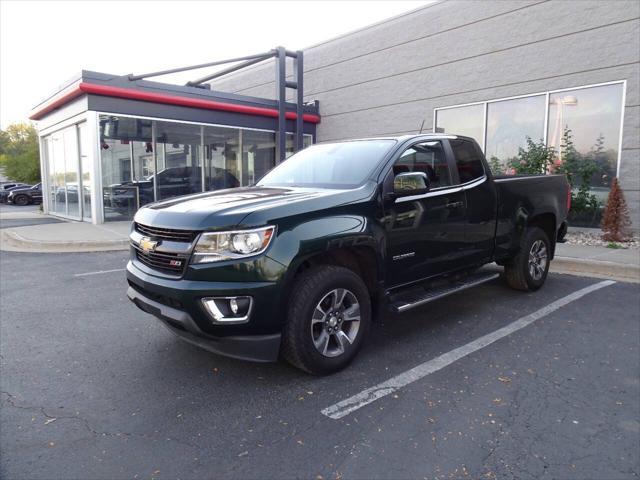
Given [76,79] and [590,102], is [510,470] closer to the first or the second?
[590,102]

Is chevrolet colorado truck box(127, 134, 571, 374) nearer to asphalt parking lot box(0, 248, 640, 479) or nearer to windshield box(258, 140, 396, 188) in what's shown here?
windshield box(258, 140, 396, 188)

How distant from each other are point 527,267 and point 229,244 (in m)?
4.10

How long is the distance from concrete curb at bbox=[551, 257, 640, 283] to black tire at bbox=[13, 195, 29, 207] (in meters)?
29.7

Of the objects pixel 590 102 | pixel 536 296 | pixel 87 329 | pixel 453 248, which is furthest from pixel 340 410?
pixel 590 102

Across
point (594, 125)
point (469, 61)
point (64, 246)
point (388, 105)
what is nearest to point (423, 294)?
point (64, 246)

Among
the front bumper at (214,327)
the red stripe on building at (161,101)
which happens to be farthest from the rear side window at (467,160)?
the red stripe on building at (161,101)

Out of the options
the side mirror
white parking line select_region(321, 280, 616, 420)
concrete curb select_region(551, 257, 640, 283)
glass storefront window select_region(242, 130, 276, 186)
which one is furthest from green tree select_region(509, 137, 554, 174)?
glass storefront window select_region(242, 130, 276, 186)

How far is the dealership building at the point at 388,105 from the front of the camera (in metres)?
10.4

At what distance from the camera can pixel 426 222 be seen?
433 cm

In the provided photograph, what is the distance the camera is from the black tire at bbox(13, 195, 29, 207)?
27.8m

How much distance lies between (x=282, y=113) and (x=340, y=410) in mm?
12023

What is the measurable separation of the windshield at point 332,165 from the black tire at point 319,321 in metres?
0.89

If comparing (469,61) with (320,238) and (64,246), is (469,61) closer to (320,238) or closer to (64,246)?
(64,246)

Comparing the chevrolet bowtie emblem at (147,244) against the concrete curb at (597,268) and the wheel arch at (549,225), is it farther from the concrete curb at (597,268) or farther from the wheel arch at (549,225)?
the concrete curb at (597,268)
